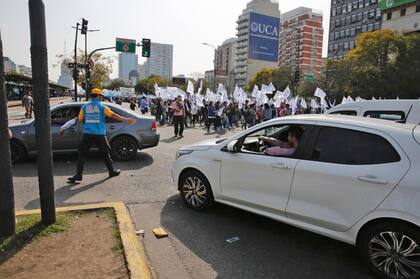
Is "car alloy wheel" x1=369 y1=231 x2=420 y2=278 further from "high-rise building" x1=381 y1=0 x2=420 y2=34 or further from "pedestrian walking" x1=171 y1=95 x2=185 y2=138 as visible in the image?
"high-rise building" x1=381 y1=0 x2=420 y2=34

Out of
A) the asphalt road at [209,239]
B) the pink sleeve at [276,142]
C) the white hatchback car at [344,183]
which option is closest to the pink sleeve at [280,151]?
the white hatchback car at [344,183]

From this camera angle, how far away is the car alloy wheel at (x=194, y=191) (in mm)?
5805

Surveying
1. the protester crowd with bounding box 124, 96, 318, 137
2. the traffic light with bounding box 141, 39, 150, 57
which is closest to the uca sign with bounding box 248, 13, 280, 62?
the traffic light with bounding box 141, 39, 150, 57

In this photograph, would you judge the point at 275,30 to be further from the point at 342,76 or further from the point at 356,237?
the point at 356,237

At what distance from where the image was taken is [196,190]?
5.89 metres

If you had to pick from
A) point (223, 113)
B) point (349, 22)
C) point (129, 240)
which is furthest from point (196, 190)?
point (349, 22)

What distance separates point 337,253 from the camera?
4578mm

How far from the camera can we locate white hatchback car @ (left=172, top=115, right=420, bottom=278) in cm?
376

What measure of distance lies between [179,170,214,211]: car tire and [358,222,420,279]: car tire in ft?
7.64

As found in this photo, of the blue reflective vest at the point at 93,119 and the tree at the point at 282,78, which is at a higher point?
the tree at the point at 282,78

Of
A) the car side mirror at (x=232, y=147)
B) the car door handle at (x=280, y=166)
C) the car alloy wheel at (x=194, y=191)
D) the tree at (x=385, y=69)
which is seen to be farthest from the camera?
the tree at (x=385, y=69)

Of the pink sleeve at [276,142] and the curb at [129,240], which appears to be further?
the pink sleeve at [276,142]

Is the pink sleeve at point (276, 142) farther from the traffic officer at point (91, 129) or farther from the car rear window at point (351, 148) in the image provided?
the traffic officer at point (91, 129)

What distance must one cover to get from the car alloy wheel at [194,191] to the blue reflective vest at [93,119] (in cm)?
249
